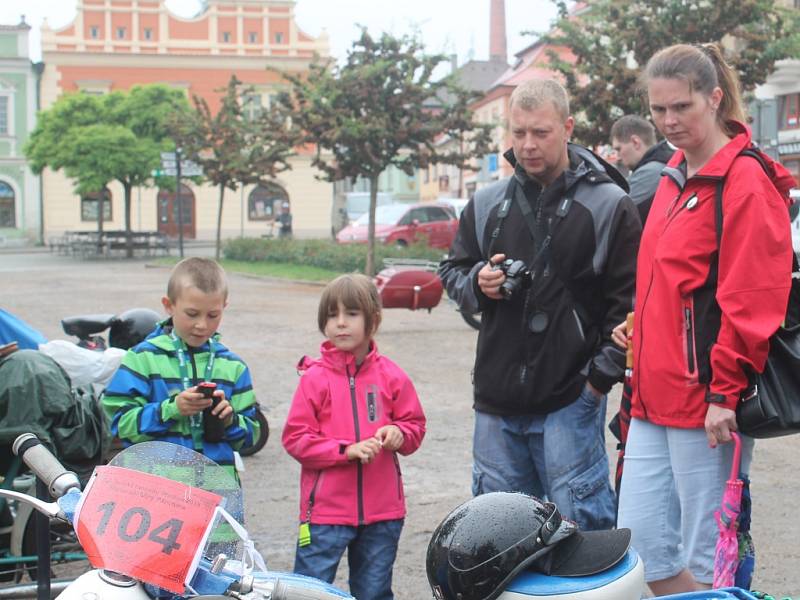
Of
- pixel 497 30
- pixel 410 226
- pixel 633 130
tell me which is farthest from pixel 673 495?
pixel 497 30

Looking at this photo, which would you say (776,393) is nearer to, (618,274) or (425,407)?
(618,274)

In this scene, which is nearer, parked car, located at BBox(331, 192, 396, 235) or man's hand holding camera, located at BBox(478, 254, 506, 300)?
man's hand holding camera, located at BBox(478, 254, 506, 300)

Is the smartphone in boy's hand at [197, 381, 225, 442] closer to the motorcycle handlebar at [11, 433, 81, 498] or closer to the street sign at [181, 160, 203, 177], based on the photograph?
the motorcycle handlebar at [11, 433, 81, 498]

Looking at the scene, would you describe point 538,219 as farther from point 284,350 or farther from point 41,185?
point 41,185

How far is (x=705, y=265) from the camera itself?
3.05 metres

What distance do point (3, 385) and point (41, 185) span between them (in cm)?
5383

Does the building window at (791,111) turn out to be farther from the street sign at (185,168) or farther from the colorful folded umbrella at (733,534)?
the colorful folded umbrella at (733,534)

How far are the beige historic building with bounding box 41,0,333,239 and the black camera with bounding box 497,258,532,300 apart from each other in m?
53.8

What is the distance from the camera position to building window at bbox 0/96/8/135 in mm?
A: 54469

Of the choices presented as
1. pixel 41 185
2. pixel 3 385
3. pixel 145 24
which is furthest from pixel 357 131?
pixel 145 24

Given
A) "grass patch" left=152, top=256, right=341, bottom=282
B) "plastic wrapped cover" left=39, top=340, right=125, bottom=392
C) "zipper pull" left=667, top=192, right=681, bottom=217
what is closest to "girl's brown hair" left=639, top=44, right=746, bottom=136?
"zipper pull" left=667, top=192, right=681, bottom=217

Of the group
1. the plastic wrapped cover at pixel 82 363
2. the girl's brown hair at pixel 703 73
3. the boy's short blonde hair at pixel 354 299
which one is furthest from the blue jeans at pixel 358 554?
the plastic wrapped cover at pixel 82 363

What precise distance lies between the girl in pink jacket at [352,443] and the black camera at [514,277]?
595mm

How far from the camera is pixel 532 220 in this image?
143 inches
